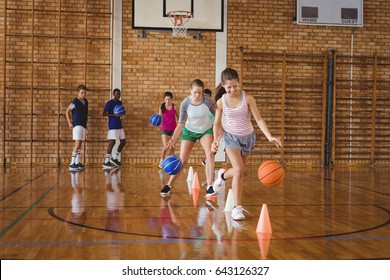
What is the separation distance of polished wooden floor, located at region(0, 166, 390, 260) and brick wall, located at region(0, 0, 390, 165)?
Answer: 3656 mm

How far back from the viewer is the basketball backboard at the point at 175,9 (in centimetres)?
1296

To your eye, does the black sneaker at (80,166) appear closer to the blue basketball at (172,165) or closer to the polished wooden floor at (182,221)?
the polished wooden floor at (182,221)

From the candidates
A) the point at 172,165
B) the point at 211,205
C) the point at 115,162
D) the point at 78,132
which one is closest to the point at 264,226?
the point at 211,205

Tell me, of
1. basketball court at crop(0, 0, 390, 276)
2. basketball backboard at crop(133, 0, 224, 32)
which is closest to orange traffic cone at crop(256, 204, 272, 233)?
basketball court at crop(0, 0, 390, 276)

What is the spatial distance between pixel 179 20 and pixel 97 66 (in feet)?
7.64

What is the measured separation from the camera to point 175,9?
12953mm

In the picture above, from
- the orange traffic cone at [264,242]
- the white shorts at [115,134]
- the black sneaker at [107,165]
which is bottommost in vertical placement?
the black sneaker at [107,165]

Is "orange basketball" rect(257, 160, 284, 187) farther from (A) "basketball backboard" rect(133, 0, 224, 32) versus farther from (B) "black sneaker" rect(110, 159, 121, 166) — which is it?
(A) "basketball backboard" rect(133, 0, 224, 32)

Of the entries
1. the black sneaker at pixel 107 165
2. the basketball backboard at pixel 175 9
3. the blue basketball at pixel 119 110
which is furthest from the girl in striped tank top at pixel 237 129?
the basketball backboard at pixel 175 9

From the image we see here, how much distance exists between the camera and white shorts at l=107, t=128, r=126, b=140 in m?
12.8

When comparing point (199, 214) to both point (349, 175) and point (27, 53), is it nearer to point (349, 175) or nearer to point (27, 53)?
point (349, 175)

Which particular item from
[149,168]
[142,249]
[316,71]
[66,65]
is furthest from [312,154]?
[142,249]

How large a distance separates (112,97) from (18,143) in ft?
8.27

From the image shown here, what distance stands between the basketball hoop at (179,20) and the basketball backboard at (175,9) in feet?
0.34
